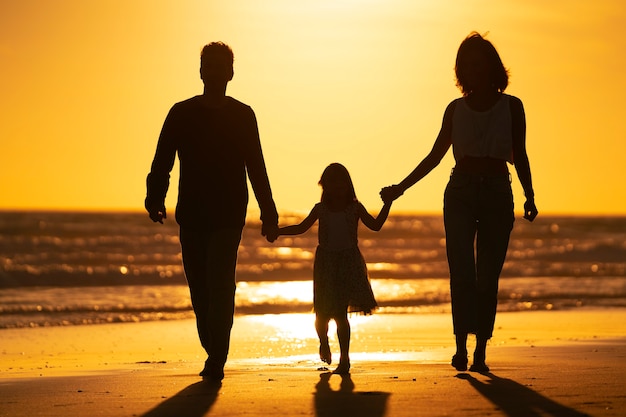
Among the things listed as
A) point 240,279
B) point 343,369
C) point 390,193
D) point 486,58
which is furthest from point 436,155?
point 240,279

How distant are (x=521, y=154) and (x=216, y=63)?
5.94 ft

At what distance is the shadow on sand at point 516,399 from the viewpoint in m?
4.59

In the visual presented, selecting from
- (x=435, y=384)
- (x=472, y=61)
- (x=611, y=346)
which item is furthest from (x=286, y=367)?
(x=611, y=346)

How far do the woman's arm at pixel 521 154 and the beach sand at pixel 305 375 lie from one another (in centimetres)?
97

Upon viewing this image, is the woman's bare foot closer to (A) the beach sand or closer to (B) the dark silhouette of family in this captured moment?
(A) the beach sand

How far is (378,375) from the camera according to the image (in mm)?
6148

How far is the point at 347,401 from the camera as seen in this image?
198 inches

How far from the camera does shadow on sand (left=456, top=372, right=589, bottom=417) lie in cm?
459

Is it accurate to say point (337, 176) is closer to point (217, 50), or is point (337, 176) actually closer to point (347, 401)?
point (217, 50)

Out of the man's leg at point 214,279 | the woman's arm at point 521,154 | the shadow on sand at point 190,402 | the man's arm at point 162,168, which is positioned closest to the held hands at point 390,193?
the woman's arm at point 521,154

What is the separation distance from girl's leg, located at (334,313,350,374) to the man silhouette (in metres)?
0.75

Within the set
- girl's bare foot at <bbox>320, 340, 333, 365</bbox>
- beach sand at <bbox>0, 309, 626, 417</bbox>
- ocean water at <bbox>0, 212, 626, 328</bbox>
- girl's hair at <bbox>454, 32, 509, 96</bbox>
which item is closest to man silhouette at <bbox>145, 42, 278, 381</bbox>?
beach sand at <bbox>0, 309, 626, 417</bbox>

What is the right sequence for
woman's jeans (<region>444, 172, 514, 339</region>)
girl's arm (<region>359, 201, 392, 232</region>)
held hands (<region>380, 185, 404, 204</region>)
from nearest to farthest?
woman's jeans (<region>444, 172, 514, 339</region>)
held hands (<region>380, 185, 404, 204</region>)
girl's arm (<region>359, 201, 392, 232</region>)

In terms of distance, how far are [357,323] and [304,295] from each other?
7059 millimetres
